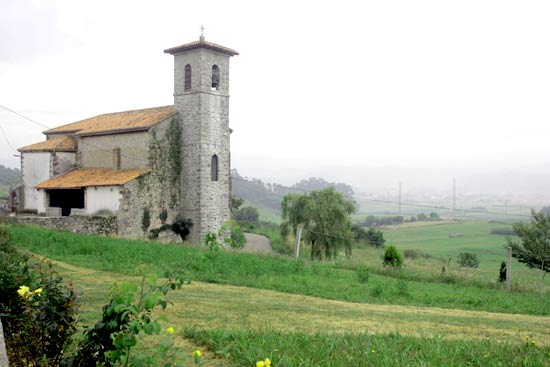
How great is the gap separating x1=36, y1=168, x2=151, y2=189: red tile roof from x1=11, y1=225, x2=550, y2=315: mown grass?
9936 mm

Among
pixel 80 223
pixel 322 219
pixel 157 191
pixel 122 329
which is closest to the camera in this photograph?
pixel 122 329

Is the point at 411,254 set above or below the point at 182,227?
below

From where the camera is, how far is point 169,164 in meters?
32.5

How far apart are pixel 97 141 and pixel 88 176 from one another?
2886mm

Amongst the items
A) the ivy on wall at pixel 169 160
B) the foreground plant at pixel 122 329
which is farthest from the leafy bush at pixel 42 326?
the ivy on wall at pixel 169 160

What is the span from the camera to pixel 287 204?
4353cm

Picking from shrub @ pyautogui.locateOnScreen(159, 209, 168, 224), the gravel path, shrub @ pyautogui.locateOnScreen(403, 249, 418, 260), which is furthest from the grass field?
shrub @ pyautogui.locateOnScreen(403, 249, 418, 260)

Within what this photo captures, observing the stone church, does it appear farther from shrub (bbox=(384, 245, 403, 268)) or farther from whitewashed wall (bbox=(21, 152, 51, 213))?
shrub (bbox=(384, 245, 403, 268))

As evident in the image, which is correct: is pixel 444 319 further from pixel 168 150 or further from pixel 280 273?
pixel 168 150

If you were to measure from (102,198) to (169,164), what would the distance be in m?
4.57

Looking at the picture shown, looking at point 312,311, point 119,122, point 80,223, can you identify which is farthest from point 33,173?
point 312,311

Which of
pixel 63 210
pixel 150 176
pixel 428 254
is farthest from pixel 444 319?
pixel 428 254

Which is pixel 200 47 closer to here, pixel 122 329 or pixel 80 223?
pixel 80 223

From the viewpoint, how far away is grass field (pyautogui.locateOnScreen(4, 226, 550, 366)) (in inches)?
269
